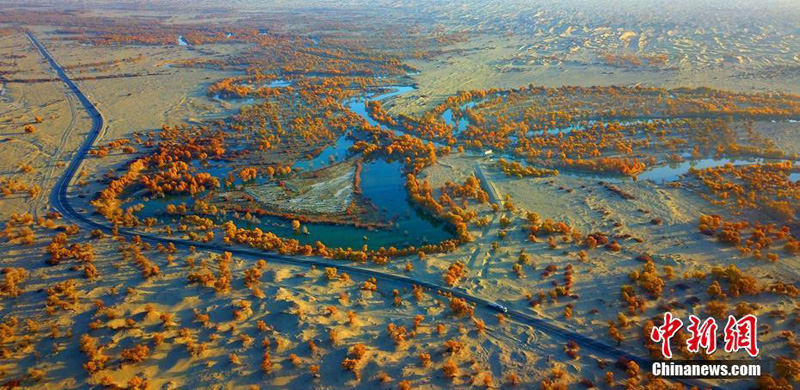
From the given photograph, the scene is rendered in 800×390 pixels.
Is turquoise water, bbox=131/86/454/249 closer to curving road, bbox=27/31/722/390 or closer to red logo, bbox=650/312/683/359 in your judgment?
curving road, bbox=27/31/722/390

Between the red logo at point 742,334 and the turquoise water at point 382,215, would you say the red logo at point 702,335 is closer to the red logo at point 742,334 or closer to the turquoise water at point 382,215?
the red logo at point 742,334

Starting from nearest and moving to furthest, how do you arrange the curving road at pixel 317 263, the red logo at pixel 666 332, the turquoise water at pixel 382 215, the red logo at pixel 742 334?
the red logo at pixel 666 332, the red logo at pixel 742 334, the curving road at pixel 317 263, the turquoise water at pixel 382 215

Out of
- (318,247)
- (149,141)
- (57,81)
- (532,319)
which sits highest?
(57,81)

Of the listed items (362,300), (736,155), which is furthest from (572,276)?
(736,155)

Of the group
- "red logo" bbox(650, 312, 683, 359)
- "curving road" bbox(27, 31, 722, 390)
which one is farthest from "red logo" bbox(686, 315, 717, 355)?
"curving road" bbox(27, 31, 722, 390)

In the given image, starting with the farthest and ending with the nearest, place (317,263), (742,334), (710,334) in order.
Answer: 1. (317,263)
2. (710,334)
3. (742,334)

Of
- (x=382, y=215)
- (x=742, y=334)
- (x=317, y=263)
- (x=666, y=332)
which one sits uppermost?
(x=382, y=215)

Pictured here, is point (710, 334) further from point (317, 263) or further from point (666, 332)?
point (317, 263)

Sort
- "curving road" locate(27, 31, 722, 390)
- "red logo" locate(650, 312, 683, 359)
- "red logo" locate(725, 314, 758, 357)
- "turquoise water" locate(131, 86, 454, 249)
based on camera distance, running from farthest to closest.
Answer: "turquoise water" locate(131, 86, 454, 249), "curving road" locate(27, 31, 722, 390), "red logo" locate(725, 314, 758, 357), "red logo" locate(650, 312, 683, 359)

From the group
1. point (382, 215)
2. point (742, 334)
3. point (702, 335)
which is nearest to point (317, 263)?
point (382, 215)

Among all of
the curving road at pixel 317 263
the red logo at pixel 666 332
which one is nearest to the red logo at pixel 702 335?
the red logo at pixel 666 332

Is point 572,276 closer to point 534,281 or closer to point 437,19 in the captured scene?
point 534,281
